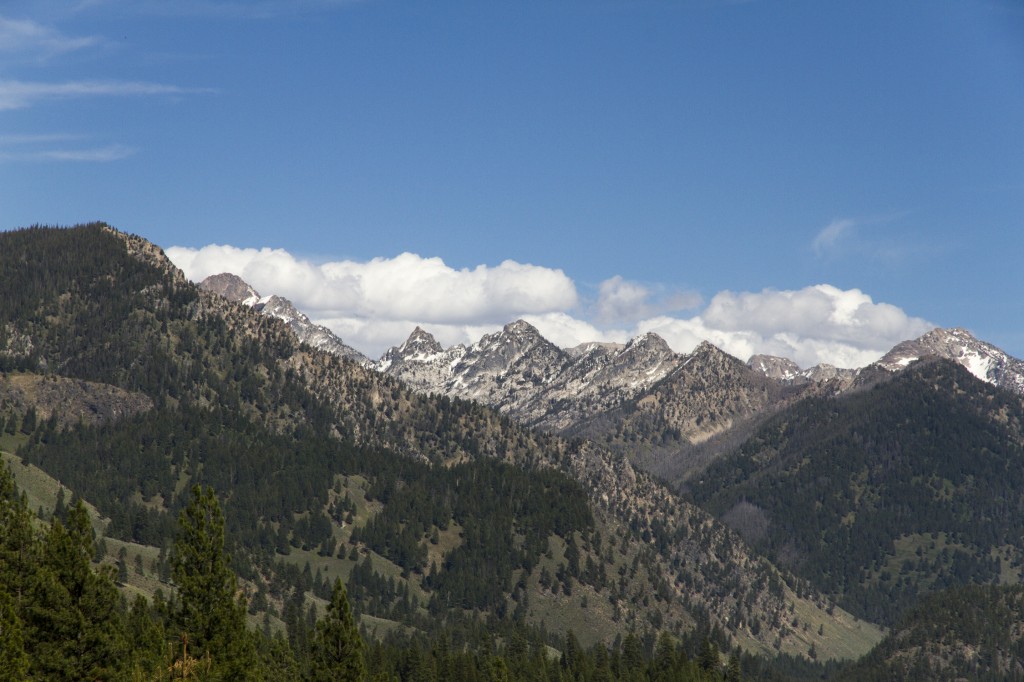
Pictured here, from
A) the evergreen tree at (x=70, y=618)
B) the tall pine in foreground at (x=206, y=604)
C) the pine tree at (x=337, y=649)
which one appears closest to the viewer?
the evergreen tree at (x=70, y=618)

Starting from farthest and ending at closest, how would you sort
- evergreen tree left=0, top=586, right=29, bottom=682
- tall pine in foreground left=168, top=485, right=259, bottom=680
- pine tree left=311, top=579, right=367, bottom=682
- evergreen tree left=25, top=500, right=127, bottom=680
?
1. pine tree left=311, top=579, right=367, bottom=682
2. tall pine in foreground left=168, top=485, right=259, bottom=680
3. evergreen tree left=25, top=500, right=127, bottom=680
4. evergreen tree left=0, top=586, right=29, bottom=682

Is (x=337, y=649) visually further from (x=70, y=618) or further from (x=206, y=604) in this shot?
(x=70, y=618)

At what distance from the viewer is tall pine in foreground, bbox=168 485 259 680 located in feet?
372

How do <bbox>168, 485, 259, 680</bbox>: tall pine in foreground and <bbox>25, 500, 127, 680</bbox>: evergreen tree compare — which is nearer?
<bbox>25, 500, 127, 680</bbox>: evergreen tree

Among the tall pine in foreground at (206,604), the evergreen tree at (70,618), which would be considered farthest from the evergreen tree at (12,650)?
the tall pine in foreground at (206,604)

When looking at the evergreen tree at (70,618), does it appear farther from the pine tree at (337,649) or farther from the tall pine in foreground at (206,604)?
the pine tree at (337,649)

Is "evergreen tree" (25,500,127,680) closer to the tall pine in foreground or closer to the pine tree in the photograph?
the tall pine in foreground

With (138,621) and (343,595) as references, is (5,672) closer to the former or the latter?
(343,595)

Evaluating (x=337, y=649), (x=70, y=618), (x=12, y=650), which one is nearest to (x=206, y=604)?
(x=70, y=618)

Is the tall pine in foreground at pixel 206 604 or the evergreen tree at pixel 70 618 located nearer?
the evergreen tree at pixel 70 618

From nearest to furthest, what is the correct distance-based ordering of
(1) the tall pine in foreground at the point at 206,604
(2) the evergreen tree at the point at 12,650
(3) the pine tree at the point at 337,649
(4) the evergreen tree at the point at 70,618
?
(2) the evergreen tree at the point at 12,650, (4) the evergreen tree at the point at 70,618, (1) the tall pine in foreground at the point at 206,604, (3) the pine tree at the point at 337,649

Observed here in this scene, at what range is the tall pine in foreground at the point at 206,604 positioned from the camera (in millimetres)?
113500

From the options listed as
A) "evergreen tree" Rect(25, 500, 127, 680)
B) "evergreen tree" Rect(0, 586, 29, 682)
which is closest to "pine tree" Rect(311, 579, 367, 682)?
"evergreen tree" Rect(25, 500, 127, 680)

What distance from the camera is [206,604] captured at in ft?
376
